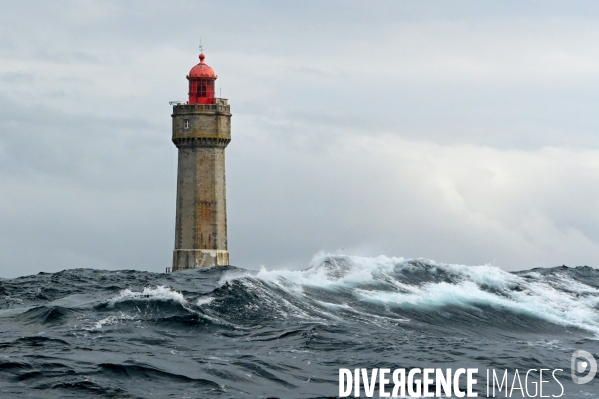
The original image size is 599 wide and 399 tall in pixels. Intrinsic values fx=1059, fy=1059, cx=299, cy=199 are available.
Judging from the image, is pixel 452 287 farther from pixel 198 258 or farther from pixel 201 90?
pixel 201 90

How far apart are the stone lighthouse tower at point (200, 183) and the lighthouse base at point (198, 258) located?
67 millimetres

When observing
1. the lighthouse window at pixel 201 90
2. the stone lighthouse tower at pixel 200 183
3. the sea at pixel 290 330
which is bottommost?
the sea at pixel 290 330

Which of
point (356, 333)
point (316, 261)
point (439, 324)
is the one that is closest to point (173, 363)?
point (356, 333)

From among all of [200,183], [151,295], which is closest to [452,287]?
[151,295]

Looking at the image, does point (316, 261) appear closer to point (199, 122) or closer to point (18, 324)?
point (18, 324)

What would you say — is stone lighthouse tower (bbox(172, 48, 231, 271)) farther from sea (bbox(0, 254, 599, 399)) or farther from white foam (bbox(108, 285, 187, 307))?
white foam (bbox(108, 285, 187, 307))

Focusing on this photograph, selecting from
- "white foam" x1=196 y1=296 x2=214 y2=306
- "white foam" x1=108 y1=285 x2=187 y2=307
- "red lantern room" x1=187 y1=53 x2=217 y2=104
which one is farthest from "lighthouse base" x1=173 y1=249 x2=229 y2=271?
"white foam" x1=196 y1=296 x2=214 y2=306

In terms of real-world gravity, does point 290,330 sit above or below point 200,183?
below

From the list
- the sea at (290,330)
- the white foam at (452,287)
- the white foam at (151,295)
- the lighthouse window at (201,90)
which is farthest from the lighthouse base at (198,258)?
the white foam at (151,295)

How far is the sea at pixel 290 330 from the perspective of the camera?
25.3 metres

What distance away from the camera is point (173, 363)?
26828 millimetres

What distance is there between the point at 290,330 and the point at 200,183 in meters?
40.2

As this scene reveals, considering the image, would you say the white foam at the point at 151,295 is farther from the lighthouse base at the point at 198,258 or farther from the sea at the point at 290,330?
the lighthouse base at the point at 198,258

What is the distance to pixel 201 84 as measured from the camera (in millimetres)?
73500
